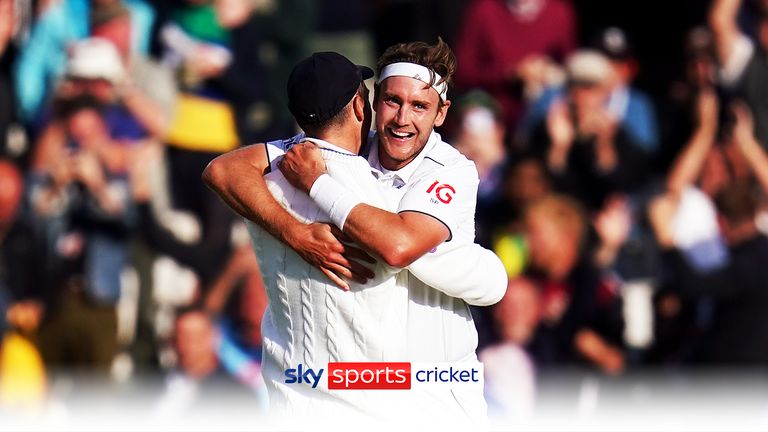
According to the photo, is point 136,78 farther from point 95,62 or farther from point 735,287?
point 735,287

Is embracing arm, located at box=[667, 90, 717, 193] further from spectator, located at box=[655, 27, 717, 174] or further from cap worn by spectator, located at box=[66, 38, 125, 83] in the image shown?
cap worn by spectator, located at box=[66, 38, 125, 83]

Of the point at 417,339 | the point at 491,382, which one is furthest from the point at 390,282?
the point at 491,382

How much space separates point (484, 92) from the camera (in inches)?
374

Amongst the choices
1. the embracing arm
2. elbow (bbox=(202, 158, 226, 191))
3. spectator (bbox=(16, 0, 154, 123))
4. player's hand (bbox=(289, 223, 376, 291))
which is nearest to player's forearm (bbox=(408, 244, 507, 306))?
player's hand (bbox=(289, 223, 376, 291))

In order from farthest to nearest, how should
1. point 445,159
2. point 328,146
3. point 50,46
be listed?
point 50,46 < point 445,159 < point 328,146

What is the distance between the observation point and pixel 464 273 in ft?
16.4

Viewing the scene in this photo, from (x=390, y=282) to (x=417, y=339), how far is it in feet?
0.85

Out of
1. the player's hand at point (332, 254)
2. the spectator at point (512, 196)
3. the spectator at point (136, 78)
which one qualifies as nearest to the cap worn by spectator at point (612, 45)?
the spectator at point (512, 196)

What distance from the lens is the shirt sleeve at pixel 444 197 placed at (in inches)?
194

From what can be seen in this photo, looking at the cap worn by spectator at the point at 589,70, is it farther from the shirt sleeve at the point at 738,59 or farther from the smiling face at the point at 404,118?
the smiling face at the point at 404,118

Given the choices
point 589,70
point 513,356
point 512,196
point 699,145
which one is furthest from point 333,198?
point 699,145

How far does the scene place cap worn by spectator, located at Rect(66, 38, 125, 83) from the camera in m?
9.53

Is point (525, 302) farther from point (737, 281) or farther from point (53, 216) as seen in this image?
point (53, 216)

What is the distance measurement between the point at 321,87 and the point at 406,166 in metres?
0.44
